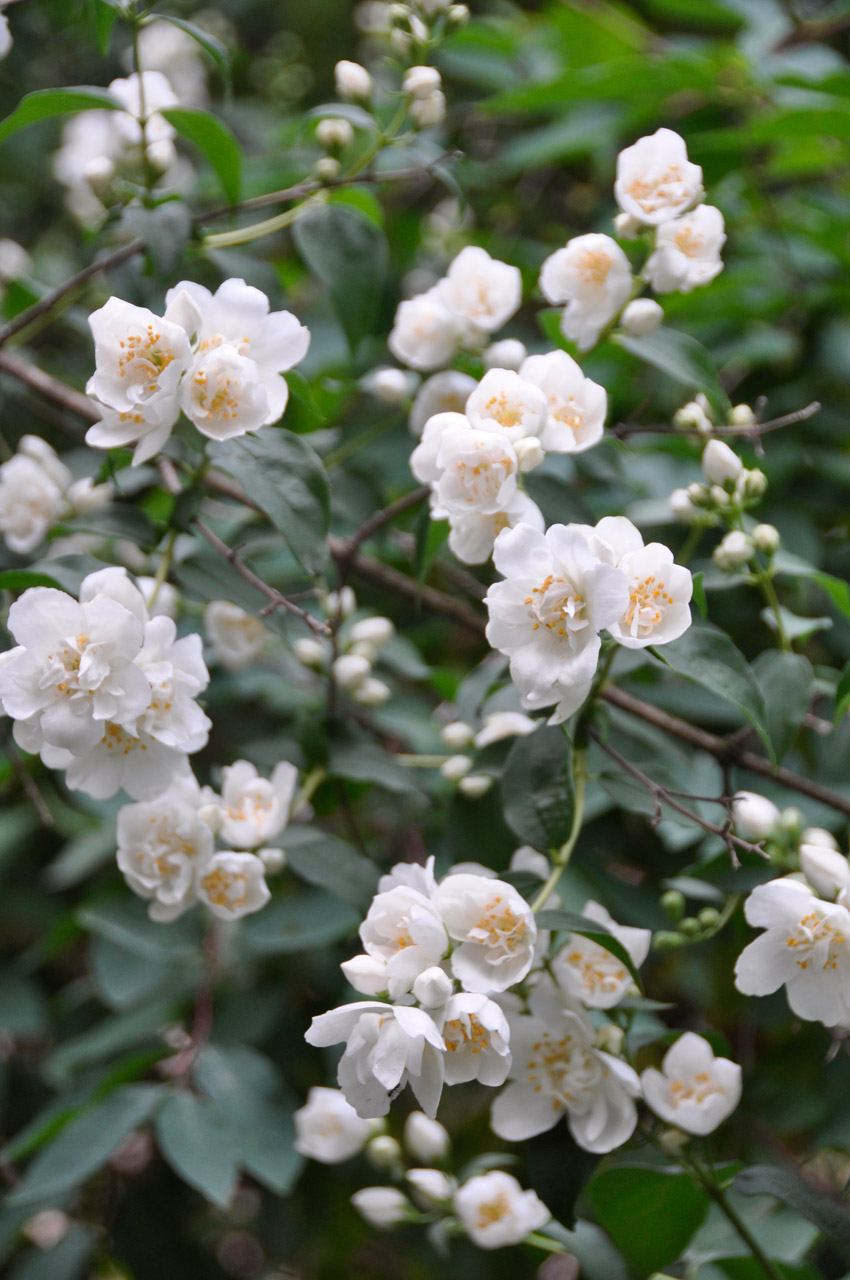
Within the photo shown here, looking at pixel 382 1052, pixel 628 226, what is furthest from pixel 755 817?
pixel 628 226

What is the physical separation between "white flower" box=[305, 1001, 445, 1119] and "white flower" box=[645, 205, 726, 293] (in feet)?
2.50

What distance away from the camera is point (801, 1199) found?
0.92 m

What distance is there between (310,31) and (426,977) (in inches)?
129

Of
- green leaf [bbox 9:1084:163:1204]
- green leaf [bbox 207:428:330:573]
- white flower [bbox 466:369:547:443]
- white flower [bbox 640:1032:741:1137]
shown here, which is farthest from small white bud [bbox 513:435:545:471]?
green leaf [bbox 9:1084:163:1204]

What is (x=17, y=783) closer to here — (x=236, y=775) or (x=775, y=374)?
(x=236, y=775)

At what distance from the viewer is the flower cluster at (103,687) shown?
2.74ft

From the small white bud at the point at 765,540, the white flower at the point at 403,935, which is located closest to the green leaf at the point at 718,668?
the small white bud at the point at 765,540

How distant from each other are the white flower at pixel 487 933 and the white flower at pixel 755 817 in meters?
0.25

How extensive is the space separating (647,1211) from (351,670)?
0.65 metres

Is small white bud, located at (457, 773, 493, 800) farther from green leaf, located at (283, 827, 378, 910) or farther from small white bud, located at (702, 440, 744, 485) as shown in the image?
small white bud, located at (702, 440, 744, 485)

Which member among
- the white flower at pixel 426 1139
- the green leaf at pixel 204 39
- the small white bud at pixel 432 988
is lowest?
the white flower at pixel 426 1139

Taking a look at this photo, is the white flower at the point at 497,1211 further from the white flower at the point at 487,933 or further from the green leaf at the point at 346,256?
the green leaf at the point at 346,256

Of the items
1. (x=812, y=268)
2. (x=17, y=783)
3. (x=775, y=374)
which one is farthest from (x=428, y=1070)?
(x=812, y=268)

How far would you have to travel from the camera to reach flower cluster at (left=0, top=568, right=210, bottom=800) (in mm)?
835
